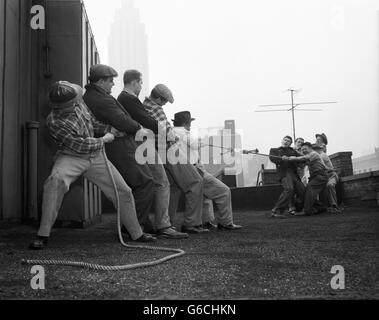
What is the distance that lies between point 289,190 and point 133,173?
4.18 meters

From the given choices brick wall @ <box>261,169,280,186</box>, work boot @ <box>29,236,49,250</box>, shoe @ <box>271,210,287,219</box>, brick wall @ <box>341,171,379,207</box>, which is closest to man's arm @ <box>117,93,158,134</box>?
work boot @ <box>29,236,49,250</box>

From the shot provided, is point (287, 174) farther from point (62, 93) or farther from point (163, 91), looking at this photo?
point (62, 93)

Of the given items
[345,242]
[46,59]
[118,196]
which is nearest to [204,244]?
[118,196]

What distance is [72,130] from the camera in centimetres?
330

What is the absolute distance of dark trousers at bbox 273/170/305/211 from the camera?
7.31 metres

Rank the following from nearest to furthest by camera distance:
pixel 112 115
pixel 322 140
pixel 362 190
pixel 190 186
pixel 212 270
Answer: pixel 212 270
pixel 112 115
pixel 190 186
pixel 322 140
pixel 362 190

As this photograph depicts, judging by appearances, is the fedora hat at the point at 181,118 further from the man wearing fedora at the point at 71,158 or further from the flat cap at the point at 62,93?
the flat cap at the point at 62,93

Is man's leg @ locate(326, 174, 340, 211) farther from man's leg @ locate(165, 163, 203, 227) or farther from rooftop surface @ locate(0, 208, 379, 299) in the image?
man's leg @ locate(165, 163, 203, 227)

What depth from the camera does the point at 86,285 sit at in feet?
6.70

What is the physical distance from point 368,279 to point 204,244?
1.60 metres

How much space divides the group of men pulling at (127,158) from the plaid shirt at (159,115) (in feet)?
0.03

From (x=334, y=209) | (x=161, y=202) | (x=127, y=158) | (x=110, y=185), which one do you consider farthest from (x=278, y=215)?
(x=110, y=185)

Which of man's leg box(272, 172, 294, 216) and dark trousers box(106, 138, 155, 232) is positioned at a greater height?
dark trousers box(106, 138, 155, 232)
